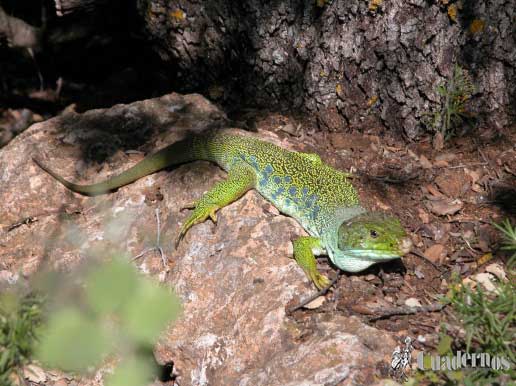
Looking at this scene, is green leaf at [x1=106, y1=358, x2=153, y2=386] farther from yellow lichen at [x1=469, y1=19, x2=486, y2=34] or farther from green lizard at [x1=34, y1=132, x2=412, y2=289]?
yellow lichen at [x1=469, y1=19, x2=486, y2=34]

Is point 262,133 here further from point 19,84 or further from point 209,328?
point 19,84

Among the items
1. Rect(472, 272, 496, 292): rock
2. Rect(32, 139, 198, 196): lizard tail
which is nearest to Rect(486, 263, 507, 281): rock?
Rect(472, 272, 496, 292): rock

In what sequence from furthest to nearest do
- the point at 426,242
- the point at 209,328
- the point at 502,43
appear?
the point at 502,43, the point at 426,242, the point at 209,328

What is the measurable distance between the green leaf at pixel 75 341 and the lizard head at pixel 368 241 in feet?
6.98

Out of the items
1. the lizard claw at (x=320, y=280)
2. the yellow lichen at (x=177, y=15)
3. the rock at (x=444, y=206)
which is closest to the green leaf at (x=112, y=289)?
the lizard claw at (x=320, y=280)

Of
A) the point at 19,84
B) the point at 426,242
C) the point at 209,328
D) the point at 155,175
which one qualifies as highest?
the point at 426,242

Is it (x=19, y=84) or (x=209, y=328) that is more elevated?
(x=209, y=328)

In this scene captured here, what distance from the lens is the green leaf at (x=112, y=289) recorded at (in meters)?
1.87

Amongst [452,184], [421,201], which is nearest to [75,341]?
[421,201]

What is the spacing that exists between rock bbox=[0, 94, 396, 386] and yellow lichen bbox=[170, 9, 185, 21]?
76cm

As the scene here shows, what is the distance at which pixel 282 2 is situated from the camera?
518cm

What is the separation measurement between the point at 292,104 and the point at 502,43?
6.26 ft

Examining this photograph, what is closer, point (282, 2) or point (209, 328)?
point (209, 328)

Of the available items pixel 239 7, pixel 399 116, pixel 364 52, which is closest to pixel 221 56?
pixel 239 7
